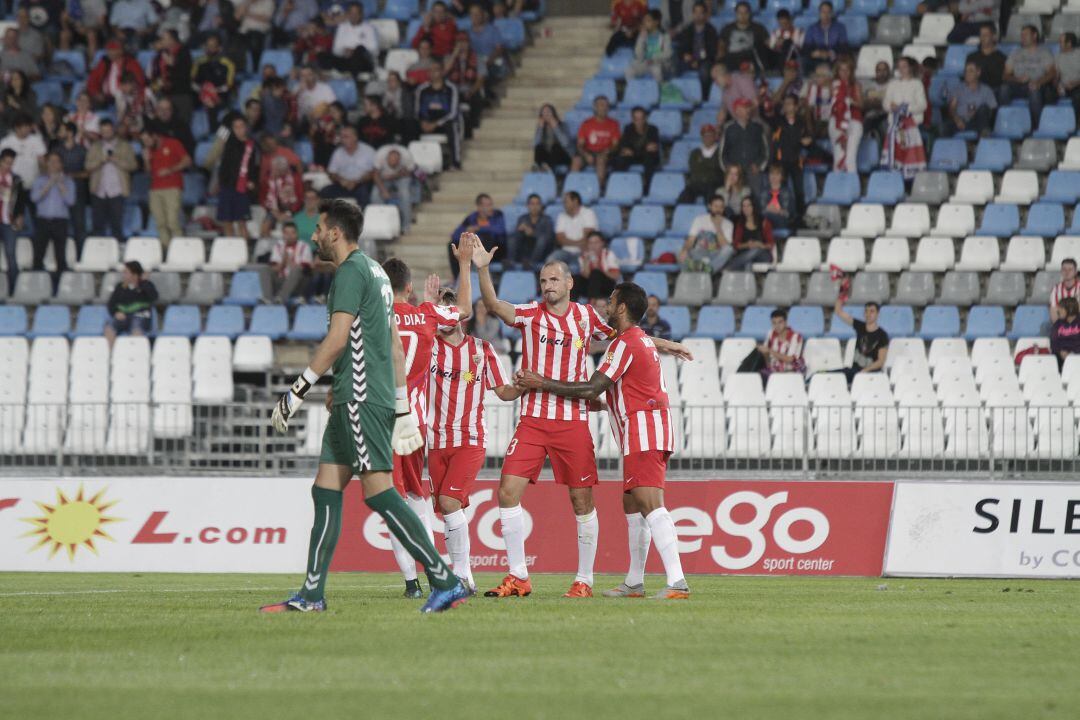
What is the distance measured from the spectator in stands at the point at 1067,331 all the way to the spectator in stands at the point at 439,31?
12.1 metres

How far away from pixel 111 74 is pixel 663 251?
11.0 meters

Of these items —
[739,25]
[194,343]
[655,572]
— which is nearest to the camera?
[655,572]

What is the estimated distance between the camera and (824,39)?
25828mm

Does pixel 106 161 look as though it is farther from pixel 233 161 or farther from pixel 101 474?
pixel 101 474

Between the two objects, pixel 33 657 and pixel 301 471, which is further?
pixel 301 471

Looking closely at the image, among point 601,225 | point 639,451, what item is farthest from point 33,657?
point 601,225

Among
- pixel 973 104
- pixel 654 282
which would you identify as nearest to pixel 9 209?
pixel 654 282

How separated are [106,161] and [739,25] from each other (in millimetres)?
10765

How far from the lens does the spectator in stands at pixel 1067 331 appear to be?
2022 cm

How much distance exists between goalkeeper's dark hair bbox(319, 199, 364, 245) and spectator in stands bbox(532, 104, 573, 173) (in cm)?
1561

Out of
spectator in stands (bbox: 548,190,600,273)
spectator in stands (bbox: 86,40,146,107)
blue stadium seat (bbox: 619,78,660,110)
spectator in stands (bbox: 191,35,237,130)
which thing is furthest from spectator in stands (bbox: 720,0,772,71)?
spectator in stands (bbox: 86,40,146,107)

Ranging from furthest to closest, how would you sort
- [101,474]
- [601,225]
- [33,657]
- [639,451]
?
[601,225] → [101,474] → [639,451] → [33,657]

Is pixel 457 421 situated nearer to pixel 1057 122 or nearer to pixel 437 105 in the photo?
pixel 437 105

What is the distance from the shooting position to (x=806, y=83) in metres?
25.2
